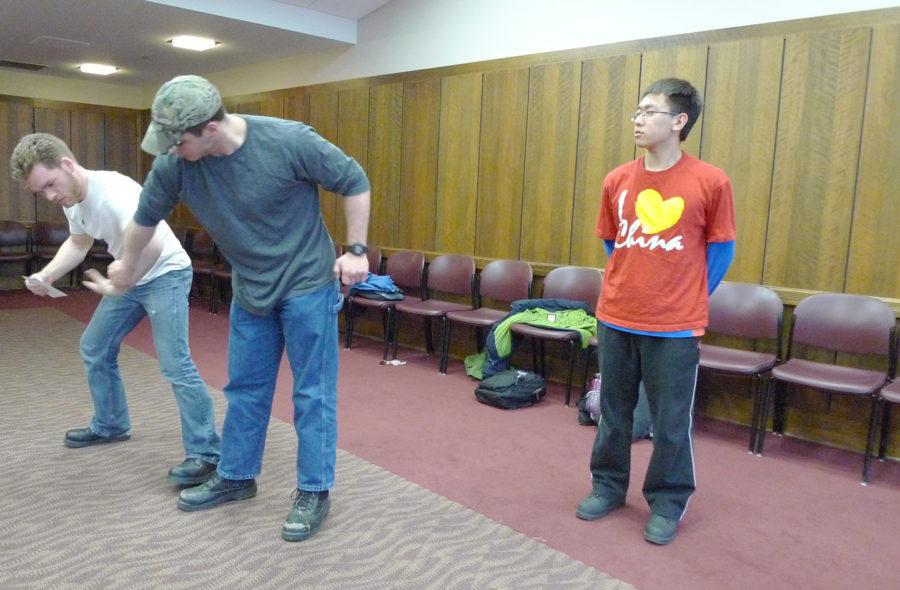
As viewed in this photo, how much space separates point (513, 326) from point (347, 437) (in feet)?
4.80

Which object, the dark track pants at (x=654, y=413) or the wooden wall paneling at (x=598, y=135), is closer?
the dark track pants at (x=654, y=413)

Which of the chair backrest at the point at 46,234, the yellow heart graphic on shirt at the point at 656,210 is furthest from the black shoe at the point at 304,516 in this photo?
the chair backrest at the point at 46,234

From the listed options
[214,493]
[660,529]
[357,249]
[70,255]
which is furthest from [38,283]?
[660,529]

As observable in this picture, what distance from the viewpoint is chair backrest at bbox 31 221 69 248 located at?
29.1ft

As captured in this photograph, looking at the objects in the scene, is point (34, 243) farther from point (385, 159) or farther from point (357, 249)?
point (357, 249)

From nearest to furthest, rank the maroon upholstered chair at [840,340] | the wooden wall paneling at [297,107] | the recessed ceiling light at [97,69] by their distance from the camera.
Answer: the maroon upholstered chair at [840,340]
the wooden wall paneling at [297,107]
the recessed ceiling light at [97,69]

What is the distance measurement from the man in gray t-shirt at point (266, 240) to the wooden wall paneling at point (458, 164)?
3493 millimetres

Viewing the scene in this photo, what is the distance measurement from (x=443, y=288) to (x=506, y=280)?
66cm

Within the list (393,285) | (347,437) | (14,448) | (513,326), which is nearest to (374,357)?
(393,285)

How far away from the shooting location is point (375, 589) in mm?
2236

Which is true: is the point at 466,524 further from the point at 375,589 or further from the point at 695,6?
the point at 695,6

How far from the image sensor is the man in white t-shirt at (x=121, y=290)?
2.75 m

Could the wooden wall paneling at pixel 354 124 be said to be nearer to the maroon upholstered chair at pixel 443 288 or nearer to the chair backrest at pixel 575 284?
the maroon upholstered chair at pixel 443 288

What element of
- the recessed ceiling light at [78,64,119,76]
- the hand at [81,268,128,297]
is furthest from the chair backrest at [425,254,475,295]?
→ the recessed ceiling light at [78,64,119,76]
